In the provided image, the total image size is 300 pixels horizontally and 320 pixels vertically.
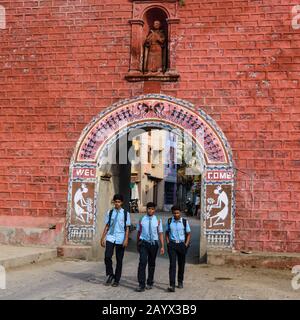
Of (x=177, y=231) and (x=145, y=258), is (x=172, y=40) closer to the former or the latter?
(x=177, y=231)

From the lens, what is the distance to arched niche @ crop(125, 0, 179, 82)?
9789mm

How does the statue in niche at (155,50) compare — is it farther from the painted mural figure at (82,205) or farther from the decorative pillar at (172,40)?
the painted mural figure at (82,205)

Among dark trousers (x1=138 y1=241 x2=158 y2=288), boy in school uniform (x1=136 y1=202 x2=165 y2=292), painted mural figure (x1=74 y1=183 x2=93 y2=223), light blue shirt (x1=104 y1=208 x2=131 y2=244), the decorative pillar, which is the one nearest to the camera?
dark trousers (x1=138 y1=241 x2=158 y2=288)

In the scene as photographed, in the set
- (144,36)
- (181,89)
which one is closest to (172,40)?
(144,36)

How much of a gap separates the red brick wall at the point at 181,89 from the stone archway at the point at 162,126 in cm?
20

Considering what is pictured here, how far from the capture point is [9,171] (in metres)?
10.1

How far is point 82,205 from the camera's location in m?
9.62

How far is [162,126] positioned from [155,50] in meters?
1.79

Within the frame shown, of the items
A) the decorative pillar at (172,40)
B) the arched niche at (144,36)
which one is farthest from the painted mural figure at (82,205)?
the decorative pillar at (172,40)

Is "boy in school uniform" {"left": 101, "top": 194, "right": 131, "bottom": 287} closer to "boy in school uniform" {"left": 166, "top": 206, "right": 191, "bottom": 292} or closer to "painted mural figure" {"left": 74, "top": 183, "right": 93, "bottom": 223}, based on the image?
"boy in school uniform" {"left": 166, "top": 206, "right": 191, "bottom": 292}

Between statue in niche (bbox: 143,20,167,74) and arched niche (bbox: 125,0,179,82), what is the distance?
0.09m

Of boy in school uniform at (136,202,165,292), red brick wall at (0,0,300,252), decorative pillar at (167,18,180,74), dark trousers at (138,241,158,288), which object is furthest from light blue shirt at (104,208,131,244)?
decorative pillar at (167,18,180,74)
